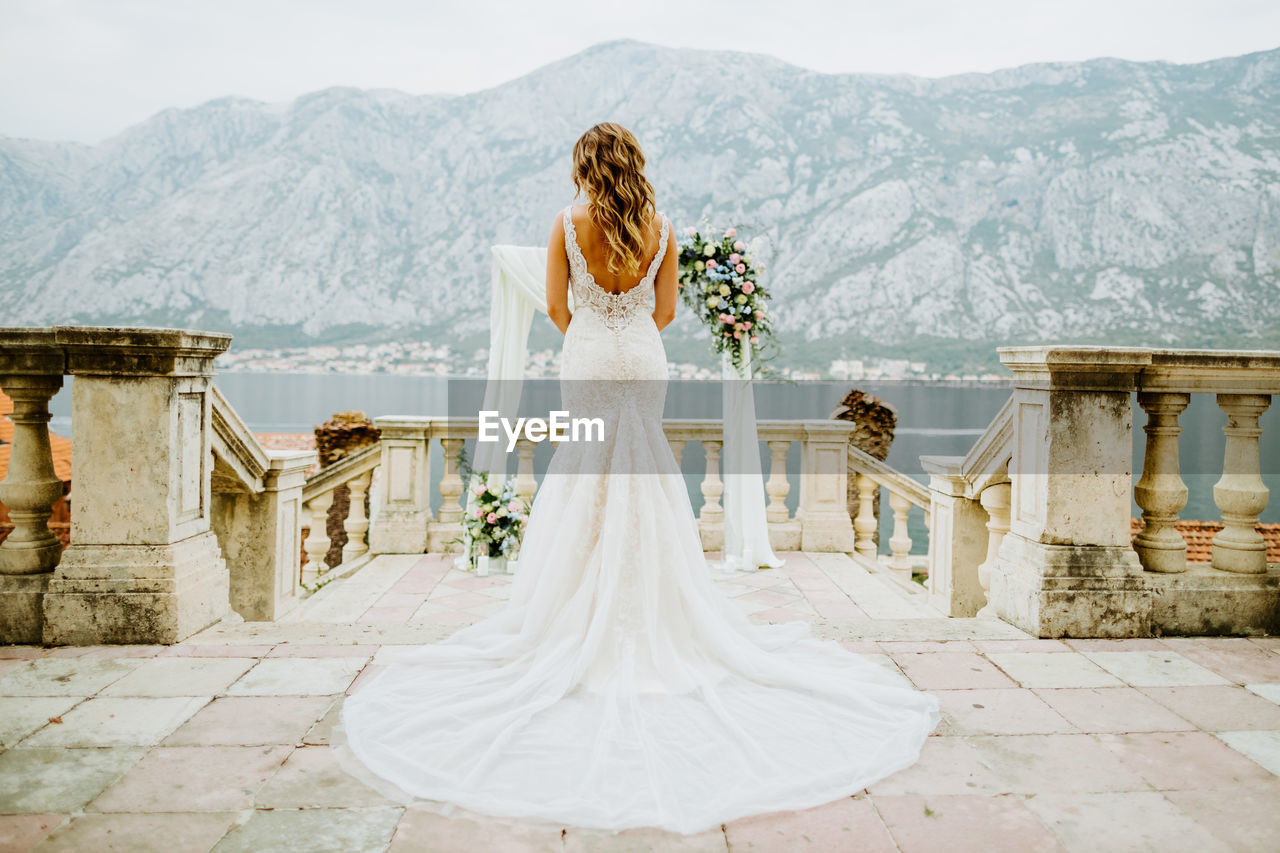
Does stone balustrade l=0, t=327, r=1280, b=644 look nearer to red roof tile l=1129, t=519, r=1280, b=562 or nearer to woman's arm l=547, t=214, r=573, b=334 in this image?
woman's arm l=547, t=214, r=573, b=334

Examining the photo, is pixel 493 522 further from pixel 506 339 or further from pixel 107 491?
pixel 107 491

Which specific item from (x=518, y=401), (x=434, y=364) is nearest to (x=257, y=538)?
(x=518, y=401)

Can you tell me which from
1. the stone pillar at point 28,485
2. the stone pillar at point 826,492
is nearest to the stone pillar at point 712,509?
the stone pillar at point 826,492

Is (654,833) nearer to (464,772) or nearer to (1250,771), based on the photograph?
(464,772)

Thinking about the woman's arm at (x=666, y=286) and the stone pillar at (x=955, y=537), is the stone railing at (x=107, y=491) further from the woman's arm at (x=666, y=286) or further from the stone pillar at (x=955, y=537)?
the stone pillar at (x=955, y=537)

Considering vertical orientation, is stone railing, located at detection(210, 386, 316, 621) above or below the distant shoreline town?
below

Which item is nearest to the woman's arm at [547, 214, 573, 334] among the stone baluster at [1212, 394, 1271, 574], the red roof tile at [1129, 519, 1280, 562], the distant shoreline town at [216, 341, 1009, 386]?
the stone baluster at [1212, 394, 1271, 574]

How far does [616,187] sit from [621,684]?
75.7 inches

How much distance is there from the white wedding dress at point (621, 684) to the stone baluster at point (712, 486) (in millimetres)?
3933

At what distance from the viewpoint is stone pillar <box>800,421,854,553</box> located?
25.3 ft

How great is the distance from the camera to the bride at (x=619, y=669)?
2.39 m

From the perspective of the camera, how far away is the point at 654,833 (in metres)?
2.17

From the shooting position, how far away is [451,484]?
25.3 feet

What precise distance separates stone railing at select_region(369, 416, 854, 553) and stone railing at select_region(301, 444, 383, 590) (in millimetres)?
147
